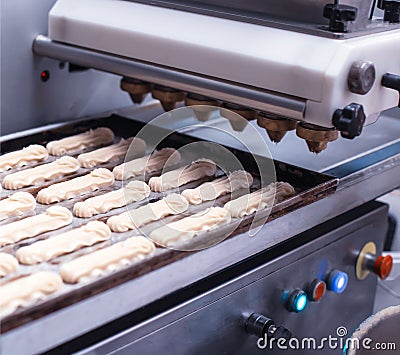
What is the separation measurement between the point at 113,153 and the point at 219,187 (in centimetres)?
32

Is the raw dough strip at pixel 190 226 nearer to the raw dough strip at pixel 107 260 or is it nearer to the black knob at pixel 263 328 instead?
the raw dough strip at pixel 107 260

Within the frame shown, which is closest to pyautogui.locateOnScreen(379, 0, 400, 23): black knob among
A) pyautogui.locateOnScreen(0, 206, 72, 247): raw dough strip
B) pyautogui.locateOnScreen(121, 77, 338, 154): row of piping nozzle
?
pyautogui.locateOnScreen(121, 77, 338, 154): row of piping nozzle

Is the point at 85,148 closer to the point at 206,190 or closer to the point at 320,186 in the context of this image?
the point at 206,190

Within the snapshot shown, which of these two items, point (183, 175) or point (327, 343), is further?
point (327, 343)

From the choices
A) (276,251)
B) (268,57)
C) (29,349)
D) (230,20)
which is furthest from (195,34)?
(29,349)

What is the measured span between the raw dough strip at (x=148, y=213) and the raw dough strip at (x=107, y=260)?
0.08 meters

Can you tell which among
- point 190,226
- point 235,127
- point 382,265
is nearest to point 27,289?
point 190,226

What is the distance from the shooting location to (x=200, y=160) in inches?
68.9

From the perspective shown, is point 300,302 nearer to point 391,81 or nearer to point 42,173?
point 391,81

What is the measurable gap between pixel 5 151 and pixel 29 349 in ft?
2.63

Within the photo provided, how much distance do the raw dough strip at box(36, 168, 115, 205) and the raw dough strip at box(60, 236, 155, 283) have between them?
270mm

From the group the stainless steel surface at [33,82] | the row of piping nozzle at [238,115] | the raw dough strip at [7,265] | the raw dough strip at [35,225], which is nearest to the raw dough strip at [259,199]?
the row of piping nozzle at [238,115]

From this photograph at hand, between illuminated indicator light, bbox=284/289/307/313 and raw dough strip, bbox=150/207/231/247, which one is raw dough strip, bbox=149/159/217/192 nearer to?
raw dough strip, bbox=150/207/231/247

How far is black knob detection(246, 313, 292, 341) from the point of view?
4.74 feet
